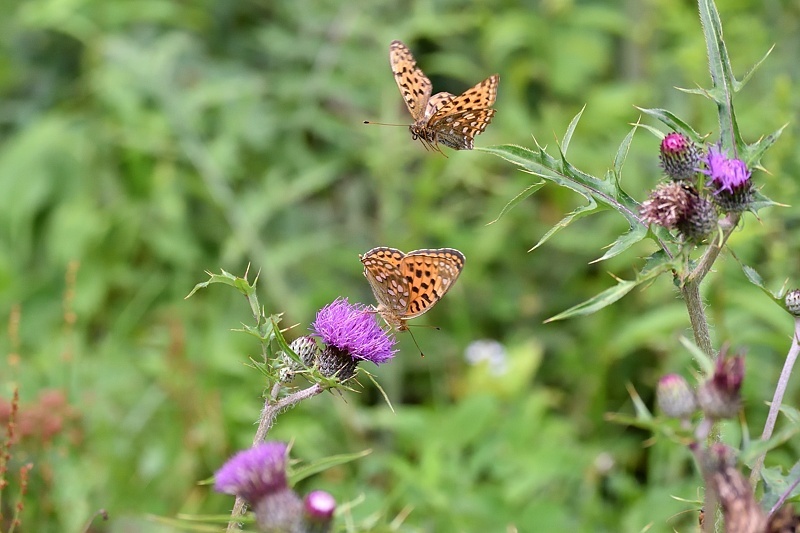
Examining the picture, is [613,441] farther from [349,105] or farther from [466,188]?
[349,105]

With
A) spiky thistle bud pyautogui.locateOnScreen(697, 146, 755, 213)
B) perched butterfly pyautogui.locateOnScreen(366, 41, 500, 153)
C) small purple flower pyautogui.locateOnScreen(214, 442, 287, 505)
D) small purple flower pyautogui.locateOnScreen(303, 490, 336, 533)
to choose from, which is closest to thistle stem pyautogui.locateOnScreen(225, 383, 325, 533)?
small purple flower pyautogui.locateOnScreen(214, 442, 287, 505)

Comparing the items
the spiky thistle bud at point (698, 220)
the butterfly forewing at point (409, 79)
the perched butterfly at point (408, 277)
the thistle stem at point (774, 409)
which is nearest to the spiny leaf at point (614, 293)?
the spiky thistle bud at point (698, 220)

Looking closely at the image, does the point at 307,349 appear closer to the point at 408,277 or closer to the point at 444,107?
the point at 408,277

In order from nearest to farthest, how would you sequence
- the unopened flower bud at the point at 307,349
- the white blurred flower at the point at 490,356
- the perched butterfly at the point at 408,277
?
the unopened flower bud at the point at 307,349
the perched butterfly at the point at 408,277
the white blurred flower at the point at 490,356

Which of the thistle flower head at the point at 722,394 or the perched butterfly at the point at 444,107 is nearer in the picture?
the thistle flower head at the point at 722,394

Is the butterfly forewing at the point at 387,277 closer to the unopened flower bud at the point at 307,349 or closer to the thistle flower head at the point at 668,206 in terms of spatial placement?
the unopened flower bud at the point at 307,349

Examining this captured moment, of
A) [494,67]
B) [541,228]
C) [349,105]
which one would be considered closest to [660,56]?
[494,67]
